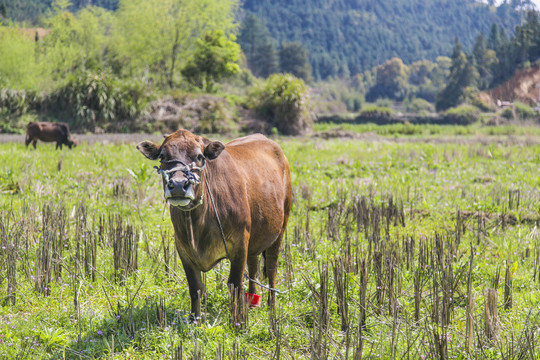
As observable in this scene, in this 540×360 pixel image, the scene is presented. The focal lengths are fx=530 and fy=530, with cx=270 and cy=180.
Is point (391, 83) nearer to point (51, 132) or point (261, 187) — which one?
point (51, 132)

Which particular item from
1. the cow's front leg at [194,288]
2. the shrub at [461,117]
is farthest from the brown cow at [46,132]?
the shrub at [461,117]

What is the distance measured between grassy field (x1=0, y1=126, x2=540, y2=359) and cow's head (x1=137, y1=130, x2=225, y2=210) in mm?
861

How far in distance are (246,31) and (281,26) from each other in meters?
61.2

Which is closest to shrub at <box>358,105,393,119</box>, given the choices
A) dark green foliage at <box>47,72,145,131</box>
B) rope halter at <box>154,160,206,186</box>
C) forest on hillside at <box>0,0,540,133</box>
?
forest on hillside at <box>0,0,540,133</box>

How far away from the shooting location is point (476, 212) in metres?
7.30

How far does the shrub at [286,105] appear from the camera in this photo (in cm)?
2439

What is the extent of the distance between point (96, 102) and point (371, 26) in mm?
156773

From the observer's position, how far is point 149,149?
3.63m

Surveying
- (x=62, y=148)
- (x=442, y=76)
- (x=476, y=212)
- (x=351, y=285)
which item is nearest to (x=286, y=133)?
(x=62, y=148)

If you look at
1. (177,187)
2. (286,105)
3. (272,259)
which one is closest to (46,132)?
(272,259)

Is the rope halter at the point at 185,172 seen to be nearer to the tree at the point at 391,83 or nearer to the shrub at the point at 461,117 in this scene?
the shrub at the point at 461,117

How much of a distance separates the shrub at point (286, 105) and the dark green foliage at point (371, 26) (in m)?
106

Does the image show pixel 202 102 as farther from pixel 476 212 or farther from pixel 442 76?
pixel 442 76

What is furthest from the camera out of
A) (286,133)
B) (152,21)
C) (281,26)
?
(281,26)
